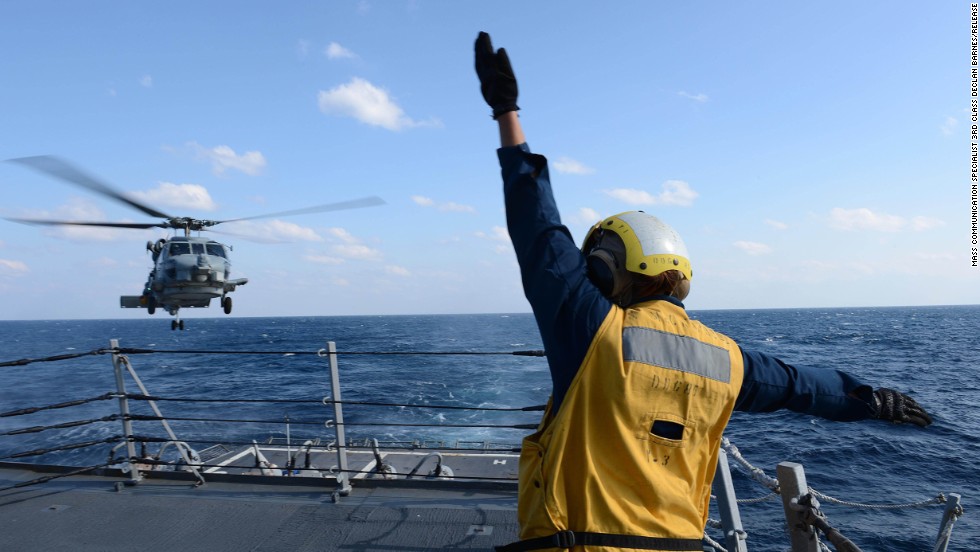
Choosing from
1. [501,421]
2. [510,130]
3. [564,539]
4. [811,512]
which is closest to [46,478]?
[564,539]

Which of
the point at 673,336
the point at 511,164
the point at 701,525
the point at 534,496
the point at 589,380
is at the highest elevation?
the point at 511,164

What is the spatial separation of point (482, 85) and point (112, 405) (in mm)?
33354

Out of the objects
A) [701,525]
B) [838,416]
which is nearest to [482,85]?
[701,525]

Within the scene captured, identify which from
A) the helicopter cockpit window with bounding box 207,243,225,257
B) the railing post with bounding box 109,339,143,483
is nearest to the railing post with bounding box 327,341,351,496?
the railing post with bounding box 109,339,143,483

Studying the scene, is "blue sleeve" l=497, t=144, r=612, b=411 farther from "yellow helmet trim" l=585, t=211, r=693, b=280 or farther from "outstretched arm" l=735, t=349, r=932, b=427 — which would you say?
"outstretched arm" l=735, t=349, r=932, b=427

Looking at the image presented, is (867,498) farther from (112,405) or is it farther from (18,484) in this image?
(112,405)

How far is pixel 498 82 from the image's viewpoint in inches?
69.0

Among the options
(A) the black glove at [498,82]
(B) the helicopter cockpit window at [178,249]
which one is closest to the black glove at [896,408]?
(A) the black glove at [498,82]

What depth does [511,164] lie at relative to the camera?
1657mm

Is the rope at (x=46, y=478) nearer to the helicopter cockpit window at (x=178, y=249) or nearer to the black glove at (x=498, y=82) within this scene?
the black glove at (x=498, y=82)

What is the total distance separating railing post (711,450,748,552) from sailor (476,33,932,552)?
1845mm

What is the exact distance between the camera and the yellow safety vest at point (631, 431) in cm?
153

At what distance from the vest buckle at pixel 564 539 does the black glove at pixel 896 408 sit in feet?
4.07

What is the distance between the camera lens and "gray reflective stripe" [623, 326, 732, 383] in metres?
1.54
